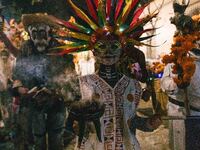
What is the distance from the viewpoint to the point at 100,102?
3533mm

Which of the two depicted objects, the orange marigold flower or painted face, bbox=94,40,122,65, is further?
the orange marigold flower

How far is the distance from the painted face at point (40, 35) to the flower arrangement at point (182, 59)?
213cm

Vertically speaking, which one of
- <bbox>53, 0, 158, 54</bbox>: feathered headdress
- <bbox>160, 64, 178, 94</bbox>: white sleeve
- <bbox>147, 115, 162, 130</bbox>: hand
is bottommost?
<bbox>147, 115, 162, 130</bbox>: hand

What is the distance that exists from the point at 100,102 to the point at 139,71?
639mm

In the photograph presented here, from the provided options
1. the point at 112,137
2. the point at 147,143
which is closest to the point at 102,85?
the point at 112,137

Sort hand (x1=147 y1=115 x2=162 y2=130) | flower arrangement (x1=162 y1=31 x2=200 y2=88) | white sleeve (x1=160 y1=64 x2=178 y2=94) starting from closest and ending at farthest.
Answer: hand (x1=147 y1=115 x2=162 y2=130)
flower arrangement (x1=162 y1=31 x2=200 y2=88)
white sleeve (x1=160 y1=64 x2=178 y2=94)

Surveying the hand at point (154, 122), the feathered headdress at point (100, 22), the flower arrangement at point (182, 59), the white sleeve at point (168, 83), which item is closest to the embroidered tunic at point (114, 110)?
the hand at point (154, 122)

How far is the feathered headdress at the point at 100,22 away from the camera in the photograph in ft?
11.6

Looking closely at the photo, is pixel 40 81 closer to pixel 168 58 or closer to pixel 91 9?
pixel 168 58

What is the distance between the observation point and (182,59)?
4090 mm

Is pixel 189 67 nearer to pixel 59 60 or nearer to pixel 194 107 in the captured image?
pixel 194 107

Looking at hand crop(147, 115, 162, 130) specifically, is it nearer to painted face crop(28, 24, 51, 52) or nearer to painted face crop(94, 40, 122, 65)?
painted face crop(94, 40, 122, 65)

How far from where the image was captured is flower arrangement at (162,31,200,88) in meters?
4.05

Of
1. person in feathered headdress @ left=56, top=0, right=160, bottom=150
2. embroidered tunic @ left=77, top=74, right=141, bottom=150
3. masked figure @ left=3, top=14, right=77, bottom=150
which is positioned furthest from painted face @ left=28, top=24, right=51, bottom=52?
embroidered tunic @ left=77, top=74, right=141, bottom=150
